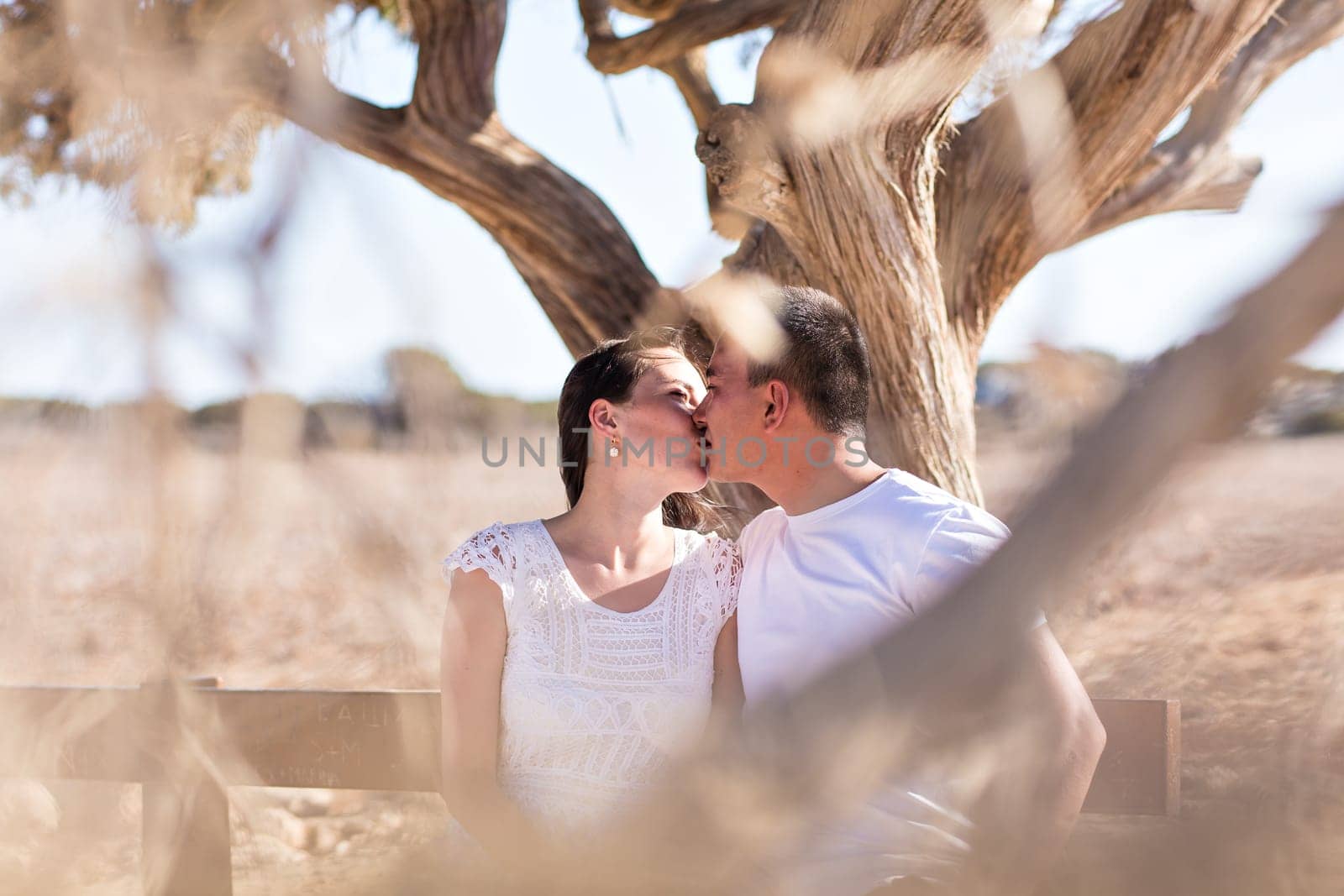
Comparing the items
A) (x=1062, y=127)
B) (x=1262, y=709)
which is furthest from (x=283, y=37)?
(x=1062, y=127)

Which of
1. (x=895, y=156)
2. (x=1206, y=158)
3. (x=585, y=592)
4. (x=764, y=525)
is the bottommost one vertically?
(x=585, y=592)

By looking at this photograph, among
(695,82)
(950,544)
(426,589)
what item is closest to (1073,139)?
(950,544)

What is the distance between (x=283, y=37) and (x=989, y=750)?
852 mm

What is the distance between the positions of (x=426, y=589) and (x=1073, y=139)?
6.40 ft

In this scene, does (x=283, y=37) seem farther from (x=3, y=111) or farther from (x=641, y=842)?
(x=641, y=842)

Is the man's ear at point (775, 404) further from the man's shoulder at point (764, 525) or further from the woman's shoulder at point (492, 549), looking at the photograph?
the woman's shoulder at point (492, 549)

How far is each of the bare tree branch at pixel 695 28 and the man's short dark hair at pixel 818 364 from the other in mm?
1819

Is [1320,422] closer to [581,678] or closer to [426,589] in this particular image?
[426,589]

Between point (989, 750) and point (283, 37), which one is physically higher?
point (283, 37)

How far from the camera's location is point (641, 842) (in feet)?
2.10

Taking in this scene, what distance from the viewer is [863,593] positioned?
1581 mm

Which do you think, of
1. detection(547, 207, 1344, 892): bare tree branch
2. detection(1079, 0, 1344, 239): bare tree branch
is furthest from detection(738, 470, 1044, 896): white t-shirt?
detection(1079, 0, 1344, 239): bare tree branch

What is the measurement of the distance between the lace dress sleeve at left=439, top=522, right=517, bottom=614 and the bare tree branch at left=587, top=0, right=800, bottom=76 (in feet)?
6.67

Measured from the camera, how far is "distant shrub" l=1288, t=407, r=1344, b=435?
38 cm
